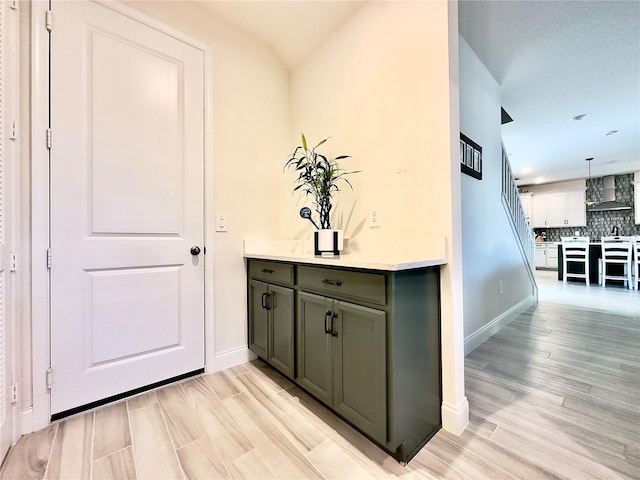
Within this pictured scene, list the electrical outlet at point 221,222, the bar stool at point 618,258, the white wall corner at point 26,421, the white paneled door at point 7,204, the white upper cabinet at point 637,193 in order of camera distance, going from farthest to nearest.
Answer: the white upper cabinet at point 637,193 → the bar stool at point 618,258 → the electrical outlet at point 221,222 → the white wall corner at point 26,421 → the white paneled door at point 7,204

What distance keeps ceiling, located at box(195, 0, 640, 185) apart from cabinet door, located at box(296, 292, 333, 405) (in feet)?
6.78

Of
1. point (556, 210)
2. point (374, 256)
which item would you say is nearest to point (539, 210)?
point (556, 210)

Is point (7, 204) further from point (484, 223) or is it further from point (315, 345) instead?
point (484, 223)

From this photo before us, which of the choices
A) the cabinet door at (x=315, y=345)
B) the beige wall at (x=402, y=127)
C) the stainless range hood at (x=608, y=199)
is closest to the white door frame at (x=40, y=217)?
the cabinet door at (x=315, y=345)

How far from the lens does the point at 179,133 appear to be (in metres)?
1.88

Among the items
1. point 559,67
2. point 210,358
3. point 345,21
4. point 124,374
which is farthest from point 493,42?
point 124,374

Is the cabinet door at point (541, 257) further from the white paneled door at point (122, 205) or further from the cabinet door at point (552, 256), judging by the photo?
the white paneled door at point (122, 205)

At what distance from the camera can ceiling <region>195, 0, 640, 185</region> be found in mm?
2008

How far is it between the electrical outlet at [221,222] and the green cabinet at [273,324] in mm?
451

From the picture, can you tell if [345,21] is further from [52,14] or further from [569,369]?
[569,369]

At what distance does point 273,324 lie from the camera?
6.16 feet

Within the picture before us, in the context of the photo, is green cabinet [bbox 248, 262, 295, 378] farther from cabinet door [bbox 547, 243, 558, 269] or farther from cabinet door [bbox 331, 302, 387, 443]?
cabinet door [bbox 547, 243, 558, 269]

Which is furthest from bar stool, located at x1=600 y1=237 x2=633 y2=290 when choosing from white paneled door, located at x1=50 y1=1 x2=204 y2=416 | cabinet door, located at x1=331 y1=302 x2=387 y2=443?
white paneled door, located at x1=50 y1=1 x2=204 y2=416

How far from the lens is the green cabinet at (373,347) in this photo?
116 centimetres
